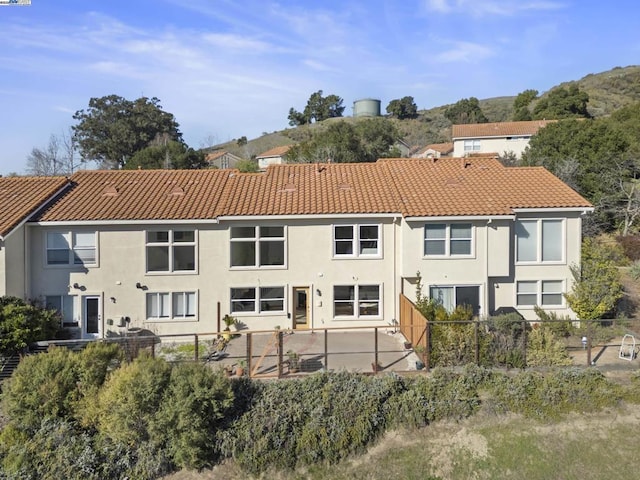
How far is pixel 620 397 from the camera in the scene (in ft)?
45.9

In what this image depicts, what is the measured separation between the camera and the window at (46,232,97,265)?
19.2 metres

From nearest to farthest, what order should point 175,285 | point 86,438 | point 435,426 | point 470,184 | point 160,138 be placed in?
point 86,438, point 435,426, point 175,285, point 470,184, point 160,138

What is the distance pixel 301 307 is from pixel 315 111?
87.5 metres

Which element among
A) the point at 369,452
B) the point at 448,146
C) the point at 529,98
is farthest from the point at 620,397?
the point at 529,98

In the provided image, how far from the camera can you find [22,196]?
797 inches

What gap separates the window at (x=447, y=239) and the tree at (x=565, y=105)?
178 ft

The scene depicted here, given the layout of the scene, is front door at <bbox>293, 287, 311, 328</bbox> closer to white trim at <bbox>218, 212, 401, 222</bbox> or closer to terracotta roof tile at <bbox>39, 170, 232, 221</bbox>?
white trim at <bbox>218, 212, 401, 222</bbox>

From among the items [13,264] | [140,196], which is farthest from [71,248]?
[140,196]

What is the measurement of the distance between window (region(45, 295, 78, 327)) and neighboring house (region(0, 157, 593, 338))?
0.04 m

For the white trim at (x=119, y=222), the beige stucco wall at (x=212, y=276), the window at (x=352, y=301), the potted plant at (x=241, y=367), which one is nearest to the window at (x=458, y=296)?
the beige stucco wall at (x=212, y=276)

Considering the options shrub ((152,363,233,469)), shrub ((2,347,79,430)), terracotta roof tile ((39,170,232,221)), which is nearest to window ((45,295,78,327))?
terracotta roof tile ((39,170,232,221))

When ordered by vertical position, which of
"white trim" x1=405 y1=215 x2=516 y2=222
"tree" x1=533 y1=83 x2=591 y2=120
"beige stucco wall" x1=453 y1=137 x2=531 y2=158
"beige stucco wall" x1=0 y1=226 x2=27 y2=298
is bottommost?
"beige stucco wall" x1=0 y1=226 x2=27 y2=298

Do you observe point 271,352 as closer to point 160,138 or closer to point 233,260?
point 233,260

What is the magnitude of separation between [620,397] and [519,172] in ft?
38.1
